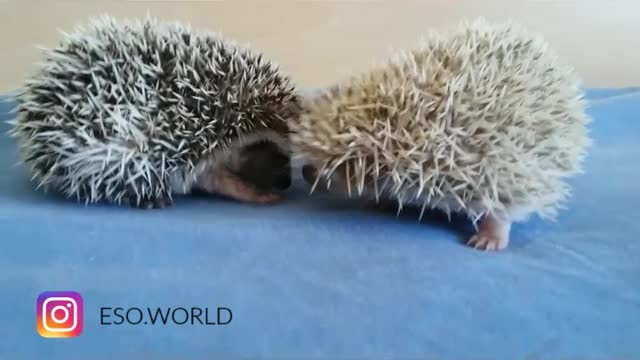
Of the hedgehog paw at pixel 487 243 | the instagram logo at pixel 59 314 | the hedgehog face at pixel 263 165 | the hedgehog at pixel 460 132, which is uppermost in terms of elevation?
the hedgehog at pixel 460 132

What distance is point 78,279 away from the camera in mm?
808

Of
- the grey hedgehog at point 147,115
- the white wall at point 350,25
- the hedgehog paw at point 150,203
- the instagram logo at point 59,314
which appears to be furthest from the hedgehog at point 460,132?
the white wall at point 350,25

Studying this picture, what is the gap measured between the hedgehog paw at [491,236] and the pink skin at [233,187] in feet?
1.01

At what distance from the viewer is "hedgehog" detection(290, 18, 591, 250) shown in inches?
34.0

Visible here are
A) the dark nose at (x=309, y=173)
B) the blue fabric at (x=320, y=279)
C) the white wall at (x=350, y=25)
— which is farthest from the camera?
the white wall at (x=350, y=25)

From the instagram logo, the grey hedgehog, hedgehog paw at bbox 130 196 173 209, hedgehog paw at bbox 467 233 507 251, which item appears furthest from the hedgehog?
the instagram logo

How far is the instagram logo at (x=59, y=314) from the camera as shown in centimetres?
71

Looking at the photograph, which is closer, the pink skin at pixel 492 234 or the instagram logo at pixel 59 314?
the instagram logo at pixel 59 314

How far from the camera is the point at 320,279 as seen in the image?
81 centimetres

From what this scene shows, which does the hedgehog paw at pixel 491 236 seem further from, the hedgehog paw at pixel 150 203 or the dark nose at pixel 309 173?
the hedgehog paw at pixel 150 203

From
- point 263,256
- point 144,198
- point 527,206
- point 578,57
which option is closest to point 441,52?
point 527,206

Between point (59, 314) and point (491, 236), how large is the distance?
520mm

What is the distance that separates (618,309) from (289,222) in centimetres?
42

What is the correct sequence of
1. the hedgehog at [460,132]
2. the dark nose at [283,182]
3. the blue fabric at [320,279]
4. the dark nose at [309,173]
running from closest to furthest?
the blue fabric at [320,279]
the hedgehog at [460,132]
the dark nose at [309,173]
the dark nose at [283,182]
